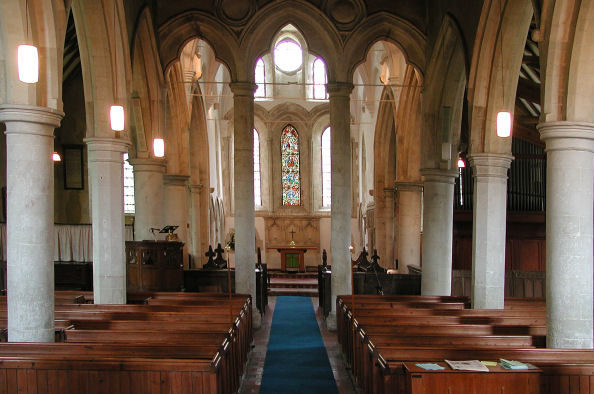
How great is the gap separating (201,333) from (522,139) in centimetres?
1114

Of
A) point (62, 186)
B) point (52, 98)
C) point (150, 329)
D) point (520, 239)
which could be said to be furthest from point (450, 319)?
point (62, 186)

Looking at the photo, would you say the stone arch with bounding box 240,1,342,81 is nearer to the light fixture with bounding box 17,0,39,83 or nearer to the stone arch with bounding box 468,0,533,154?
the stone arch with bounding box 468,0,533,154

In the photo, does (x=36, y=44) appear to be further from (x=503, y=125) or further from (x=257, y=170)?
(x=257, y=170)

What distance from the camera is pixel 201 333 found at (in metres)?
6.09

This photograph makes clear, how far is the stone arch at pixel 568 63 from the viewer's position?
6418 millimetres

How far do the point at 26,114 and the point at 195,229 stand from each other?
12373mm

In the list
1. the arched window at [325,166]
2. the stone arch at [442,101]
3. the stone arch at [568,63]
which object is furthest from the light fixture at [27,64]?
the arched window at [325,166]

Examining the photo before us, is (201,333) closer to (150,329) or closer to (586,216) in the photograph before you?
(150,329)

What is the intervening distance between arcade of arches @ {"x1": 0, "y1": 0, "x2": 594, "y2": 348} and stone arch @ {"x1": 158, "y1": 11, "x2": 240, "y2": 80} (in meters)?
0.03

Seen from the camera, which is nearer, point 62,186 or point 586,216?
point 586,216

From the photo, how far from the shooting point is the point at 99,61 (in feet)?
28.6

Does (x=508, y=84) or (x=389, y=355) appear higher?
(x=508, y=84)

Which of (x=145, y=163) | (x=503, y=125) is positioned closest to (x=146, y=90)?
(x=145, y=163)

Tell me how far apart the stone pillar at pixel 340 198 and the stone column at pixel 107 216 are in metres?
4.29
